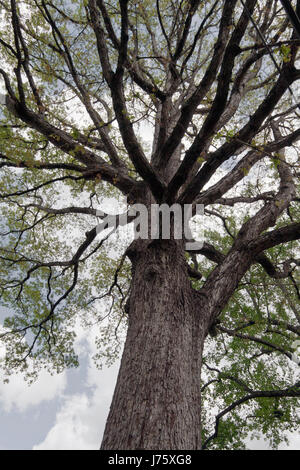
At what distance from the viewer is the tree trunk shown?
1850 millimetres

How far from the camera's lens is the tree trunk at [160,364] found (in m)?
1.85

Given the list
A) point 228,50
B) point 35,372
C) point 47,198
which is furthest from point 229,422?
point 228,50

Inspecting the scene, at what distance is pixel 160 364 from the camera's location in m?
2.22

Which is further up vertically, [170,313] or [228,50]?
[228,50]

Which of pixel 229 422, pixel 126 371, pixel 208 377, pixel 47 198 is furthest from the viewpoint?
pixel 208 377

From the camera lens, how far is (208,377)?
10.4 meters

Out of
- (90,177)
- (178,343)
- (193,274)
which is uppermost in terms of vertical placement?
(90,177)
